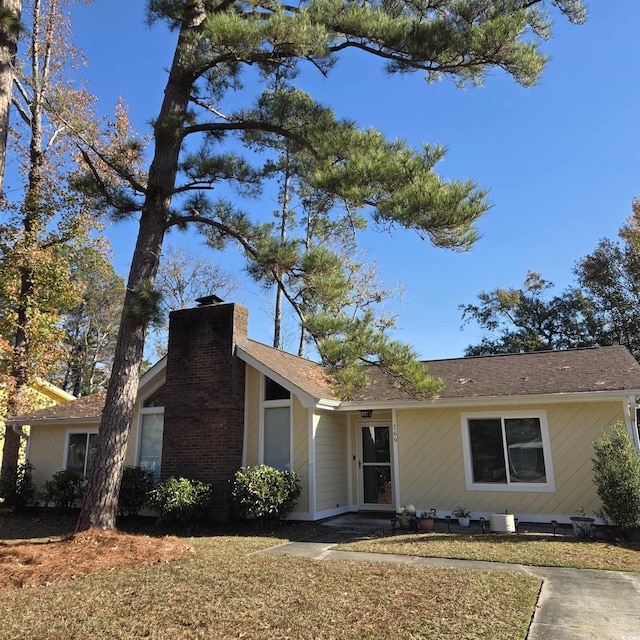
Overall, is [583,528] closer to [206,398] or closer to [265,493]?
[265,493]

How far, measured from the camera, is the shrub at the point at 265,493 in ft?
31.9

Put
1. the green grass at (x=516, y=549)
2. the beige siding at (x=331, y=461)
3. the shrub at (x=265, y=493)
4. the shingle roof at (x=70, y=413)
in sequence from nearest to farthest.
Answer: the green grass at (x=516, y=549) < the shrub at (x=265, y=493) < the beige siding at (x=331, y=461) < the shingle roof at (x=70, y=413)

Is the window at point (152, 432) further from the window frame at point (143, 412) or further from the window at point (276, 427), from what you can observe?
the window at point (276, 427)

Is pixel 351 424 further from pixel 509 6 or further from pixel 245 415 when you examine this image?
pixel 509 6

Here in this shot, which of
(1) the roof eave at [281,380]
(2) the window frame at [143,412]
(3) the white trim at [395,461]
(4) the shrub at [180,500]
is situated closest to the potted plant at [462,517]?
(3) the white trim at [395,461]

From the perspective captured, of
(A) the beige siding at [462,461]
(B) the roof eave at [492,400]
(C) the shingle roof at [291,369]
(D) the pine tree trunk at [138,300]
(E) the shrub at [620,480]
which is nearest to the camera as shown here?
(E) the shrub at [620,480]

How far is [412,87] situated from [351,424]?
7789 millimetres

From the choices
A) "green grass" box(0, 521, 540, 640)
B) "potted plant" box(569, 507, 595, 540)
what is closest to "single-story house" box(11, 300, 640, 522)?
"potted plant" box(569, 507, 595, 540)

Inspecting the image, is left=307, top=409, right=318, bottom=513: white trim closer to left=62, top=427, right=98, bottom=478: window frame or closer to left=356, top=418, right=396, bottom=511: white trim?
left=356, top=418, right=396, bottom=511: white trim

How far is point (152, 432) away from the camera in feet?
40.3

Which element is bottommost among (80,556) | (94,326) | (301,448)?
(80,556)

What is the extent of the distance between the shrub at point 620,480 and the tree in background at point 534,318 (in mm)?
19625

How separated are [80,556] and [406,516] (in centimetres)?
577

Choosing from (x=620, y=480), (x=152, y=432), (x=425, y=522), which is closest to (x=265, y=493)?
(x=425, y=522)
